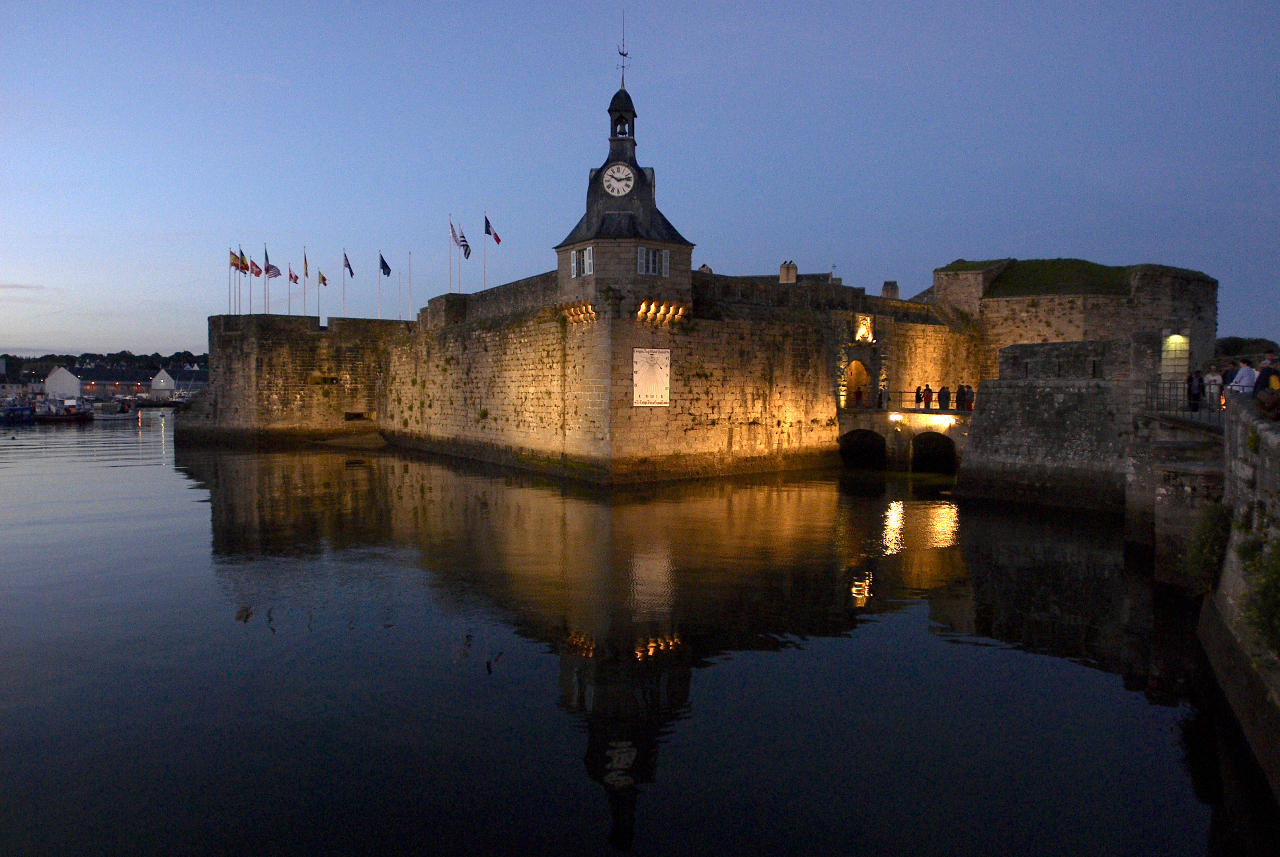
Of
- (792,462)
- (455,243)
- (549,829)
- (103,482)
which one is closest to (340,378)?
(455,243)

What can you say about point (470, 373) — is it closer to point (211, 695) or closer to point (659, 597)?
point (659, 597)

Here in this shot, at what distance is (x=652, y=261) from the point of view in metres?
20.4

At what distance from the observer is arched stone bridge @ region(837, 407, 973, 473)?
76.2 ft

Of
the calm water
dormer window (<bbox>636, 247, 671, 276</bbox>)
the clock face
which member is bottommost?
the calm water

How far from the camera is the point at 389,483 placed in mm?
21094

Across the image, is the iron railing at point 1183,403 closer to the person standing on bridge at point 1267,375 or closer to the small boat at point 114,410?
the person standing on bridge at point 1267,375

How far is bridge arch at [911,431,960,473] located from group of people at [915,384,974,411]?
93 cm

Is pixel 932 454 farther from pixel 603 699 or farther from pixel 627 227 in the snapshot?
pixel 603 699

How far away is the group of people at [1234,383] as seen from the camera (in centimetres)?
1091

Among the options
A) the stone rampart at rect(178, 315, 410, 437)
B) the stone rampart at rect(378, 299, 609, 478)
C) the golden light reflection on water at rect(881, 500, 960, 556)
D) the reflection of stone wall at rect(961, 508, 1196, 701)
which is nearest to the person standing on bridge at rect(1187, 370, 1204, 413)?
the reflection of stone wall at rect(961, 508, 1196, 701)

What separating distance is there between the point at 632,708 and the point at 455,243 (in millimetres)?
25444

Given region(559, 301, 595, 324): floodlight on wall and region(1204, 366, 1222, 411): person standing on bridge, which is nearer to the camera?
region(1204, 366, 1222, 411): person standing on bridge

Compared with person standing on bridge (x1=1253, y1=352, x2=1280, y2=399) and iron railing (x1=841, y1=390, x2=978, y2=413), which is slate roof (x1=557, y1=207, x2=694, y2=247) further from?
person standing on bridge (x1=1253, y1=352, x2=1280, y2=399)

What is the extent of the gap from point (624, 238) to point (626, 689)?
14685mm
